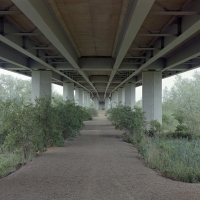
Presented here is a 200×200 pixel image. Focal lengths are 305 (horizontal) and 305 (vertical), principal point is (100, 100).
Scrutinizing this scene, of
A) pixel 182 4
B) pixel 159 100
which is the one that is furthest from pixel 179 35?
pixel 159 100

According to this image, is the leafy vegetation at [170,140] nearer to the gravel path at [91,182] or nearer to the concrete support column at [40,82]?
the gravel path at [91,182]

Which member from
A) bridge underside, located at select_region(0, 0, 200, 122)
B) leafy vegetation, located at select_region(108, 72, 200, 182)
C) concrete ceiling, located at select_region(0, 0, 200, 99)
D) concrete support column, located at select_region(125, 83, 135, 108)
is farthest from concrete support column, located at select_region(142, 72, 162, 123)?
concrete support column, located at select_region(125, 83, 135, 108)

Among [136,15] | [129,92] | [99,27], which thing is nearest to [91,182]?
[136,15]

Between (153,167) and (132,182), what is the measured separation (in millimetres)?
2172

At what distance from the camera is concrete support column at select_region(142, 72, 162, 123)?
25314 millimetres

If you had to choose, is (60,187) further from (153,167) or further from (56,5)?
(56,5)

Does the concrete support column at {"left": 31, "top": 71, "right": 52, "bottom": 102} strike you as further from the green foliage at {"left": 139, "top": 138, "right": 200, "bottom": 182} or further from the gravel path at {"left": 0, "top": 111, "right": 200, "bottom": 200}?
the green foliage at {"left": 139, "top": 138, "right": 200, "bottom": 182}

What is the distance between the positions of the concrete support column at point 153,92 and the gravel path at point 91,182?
50.8 ft

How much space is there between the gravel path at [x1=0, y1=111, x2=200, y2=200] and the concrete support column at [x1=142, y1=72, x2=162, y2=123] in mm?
15495

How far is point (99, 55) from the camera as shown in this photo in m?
21.0

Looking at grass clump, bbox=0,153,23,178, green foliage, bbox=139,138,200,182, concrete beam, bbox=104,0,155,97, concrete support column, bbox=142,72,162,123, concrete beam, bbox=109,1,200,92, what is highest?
concrete beam, bbox=109,1,200,92

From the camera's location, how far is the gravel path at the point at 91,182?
19.8 feet

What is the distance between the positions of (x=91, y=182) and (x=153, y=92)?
62.8 ft

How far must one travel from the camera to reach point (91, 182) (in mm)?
7195
